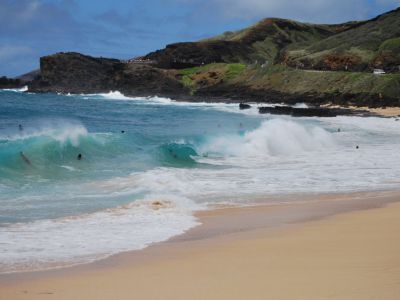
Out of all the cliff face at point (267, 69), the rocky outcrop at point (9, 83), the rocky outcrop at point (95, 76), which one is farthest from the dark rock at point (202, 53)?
the rocky outcrop at point (9, 83)

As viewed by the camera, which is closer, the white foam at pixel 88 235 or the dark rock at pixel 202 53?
the white foam at pixel 88 235

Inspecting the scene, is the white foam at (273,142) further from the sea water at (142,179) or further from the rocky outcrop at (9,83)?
the rocky outcrop at (9,83)

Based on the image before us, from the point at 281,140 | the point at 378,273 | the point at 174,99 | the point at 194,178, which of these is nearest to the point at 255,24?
the point at 174,99

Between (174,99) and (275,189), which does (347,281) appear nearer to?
(275,189)

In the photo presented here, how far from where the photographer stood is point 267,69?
68688 mm

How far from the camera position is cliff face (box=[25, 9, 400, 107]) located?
54062mm

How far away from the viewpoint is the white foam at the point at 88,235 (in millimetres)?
6871

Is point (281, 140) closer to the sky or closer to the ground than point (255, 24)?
closer to the ground

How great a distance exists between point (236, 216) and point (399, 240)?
10.4ft

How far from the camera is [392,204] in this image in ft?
35.6

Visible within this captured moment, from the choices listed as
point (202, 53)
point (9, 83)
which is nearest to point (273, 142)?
point (202, 53)

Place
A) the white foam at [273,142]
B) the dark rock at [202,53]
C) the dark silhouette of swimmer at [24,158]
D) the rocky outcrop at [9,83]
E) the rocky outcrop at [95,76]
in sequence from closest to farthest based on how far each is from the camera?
1. the dark silhouette of swimmer at [24,158]
2. the white foam at [273,142]
3. the rocky outcrop at [95,76]
4. the dark rock at [202,53]
5. the rocky outcrop at [9,83]

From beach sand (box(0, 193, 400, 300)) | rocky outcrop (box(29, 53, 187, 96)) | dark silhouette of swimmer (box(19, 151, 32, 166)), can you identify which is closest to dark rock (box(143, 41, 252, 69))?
rocky outcrop (box(29, 53, 187, 96))

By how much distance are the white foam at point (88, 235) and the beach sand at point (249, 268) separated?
14.3 inches
